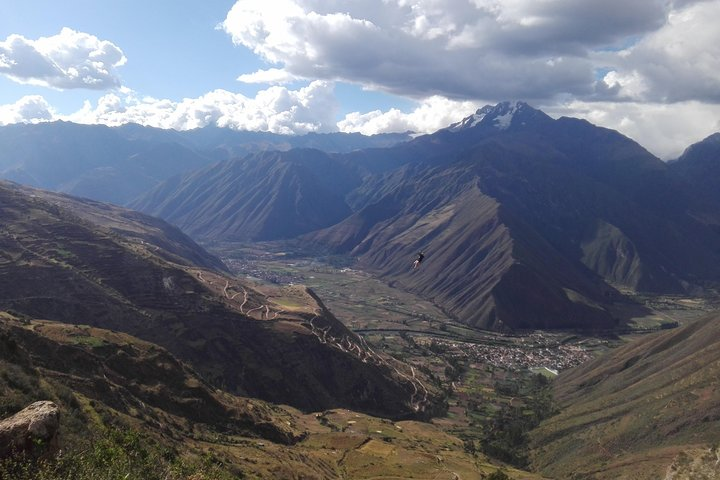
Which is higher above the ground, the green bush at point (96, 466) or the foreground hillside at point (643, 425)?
the green bush at point (96, 466)

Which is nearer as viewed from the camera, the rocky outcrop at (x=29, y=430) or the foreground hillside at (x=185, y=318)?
the rocky outcrop at (x=29, y=430)

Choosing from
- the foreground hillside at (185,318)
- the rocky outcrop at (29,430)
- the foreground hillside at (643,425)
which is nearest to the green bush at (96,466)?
the rocky outcrop at (29,430)

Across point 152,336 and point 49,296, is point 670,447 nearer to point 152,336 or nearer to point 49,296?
point 152,336

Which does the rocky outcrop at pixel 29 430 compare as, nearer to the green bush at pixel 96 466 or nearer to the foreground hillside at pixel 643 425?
the green bush at pixel 96 466

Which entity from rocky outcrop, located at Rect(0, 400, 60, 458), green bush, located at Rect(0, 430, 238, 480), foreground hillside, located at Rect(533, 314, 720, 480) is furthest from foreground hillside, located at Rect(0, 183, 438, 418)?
rocky outcrop, located at Rect(0, 400, 60, 458)

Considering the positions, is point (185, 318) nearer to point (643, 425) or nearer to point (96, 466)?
point (96, 466)

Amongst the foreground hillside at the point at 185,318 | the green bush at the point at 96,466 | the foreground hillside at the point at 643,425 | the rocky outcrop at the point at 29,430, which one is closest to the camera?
the green bush at the point at 96,466

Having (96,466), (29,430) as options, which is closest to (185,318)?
(96,466)
